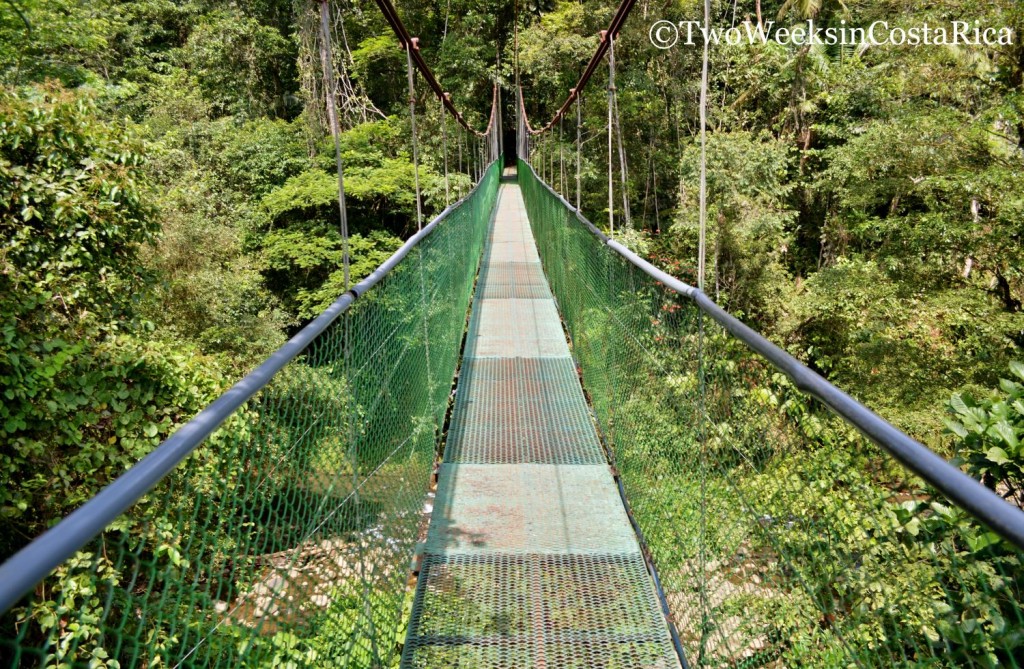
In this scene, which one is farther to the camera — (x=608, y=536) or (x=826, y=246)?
(x=826, y=246)

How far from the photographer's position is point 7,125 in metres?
3.81

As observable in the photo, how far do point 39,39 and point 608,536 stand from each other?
11583 mm

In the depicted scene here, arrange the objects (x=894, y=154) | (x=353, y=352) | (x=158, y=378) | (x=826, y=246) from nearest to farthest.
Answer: (x=353, y=352), (x=158, y=378), (x=894, y=154), (x=826, y=246)

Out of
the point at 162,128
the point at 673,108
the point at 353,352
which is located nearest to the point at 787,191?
the point at 673,108

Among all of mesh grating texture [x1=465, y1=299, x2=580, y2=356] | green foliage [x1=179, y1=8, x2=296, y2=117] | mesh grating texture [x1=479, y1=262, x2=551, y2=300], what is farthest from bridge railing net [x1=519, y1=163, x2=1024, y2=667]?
green foliage [x1=179, y1=8, x2=296, y2=117]

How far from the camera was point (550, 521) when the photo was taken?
2414 millimetres

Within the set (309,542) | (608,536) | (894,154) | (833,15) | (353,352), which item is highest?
(833,15)

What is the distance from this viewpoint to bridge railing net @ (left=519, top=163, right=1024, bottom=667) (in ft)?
3.22

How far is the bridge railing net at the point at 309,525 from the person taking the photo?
3.10ft

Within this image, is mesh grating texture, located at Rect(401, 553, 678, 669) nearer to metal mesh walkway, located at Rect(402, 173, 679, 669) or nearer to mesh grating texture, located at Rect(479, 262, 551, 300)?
metal mesh walkway, located at Rect(402, 173, 679, 669)

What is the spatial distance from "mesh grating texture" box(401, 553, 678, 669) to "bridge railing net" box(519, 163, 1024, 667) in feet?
0.38

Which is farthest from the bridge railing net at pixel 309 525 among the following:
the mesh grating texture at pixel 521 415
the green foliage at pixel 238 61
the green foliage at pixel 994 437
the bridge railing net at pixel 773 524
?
the green foliage at pixel 238 61

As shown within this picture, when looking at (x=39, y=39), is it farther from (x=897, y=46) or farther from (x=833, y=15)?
(x=833, y=15)

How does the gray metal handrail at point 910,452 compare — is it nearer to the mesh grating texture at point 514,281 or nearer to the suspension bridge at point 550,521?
the suspension bridge at point 550,521
